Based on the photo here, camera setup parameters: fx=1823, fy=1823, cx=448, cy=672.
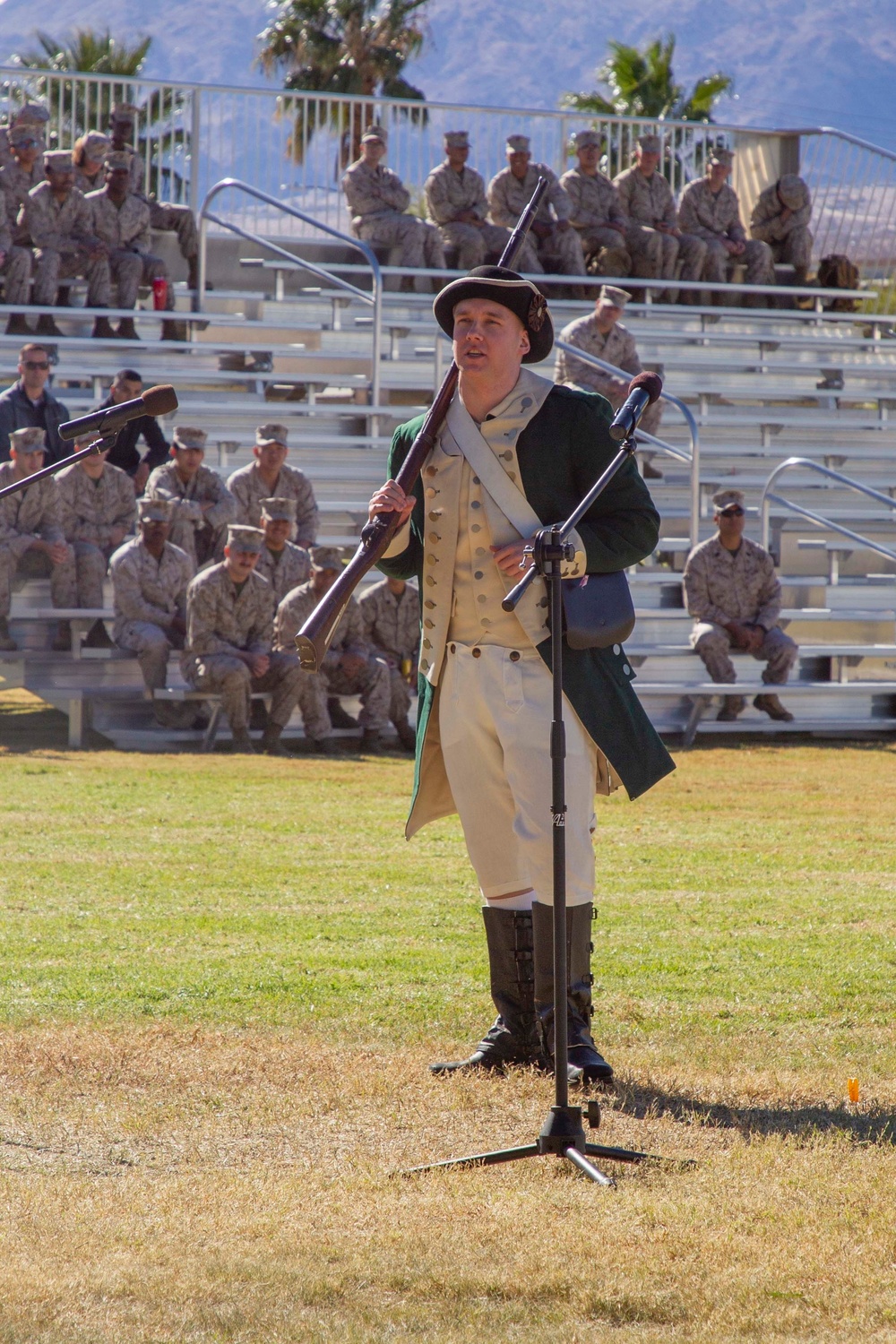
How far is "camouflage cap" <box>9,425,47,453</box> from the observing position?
1238cm

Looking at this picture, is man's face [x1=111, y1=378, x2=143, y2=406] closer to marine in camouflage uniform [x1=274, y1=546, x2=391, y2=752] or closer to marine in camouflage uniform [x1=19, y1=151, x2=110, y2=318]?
marine in camouflage uniform [x1=274, y1=546, x2=391, y2=752]

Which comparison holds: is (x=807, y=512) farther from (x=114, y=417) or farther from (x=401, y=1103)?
(x=401, y=1103)


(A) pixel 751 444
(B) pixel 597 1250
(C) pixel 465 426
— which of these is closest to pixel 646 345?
(A) pixel 751 444

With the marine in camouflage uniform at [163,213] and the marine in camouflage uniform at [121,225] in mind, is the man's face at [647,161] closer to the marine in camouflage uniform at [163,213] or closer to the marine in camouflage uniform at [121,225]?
the marine in camouflage uniform at [163,213]

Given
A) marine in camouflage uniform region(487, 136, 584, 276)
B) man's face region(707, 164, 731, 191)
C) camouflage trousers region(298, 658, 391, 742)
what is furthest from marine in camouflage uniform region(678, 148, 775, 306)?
camouflage trousers region(298, 658, 391, 742)

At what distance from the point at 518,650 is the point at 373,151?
47.3 ft

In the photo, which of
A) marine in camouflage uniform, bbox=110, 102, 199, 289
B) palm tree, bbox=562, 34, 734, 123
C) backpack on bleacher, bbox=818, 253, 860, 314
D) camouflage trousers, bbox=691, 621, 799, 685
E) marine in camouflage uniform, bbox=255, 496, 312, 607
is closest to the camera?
marine in camouflage uniform, bbox=255, 496, 312, 607

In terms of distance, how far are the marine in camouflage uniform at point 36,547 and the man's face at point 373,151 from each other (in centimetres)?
630

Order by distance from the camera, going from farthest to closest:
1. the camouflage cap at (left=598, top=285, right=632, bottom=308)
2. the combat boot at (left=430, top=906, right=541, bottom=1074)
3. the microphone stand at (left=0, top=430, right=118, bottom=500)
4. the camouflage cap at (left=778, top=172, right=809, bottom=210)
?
the camouflage cap at (left=778, top=172, right=809, bottom=210)
the camouflage cap at (left=598, top=285, right=632, bottom=308)
the combat boot at (left=430, top=906, right=541, bottom=1074)
the microphone stand at (left=0, top=430, right=118, bottom=500)

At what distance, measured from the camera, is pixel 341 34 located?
1323 inches

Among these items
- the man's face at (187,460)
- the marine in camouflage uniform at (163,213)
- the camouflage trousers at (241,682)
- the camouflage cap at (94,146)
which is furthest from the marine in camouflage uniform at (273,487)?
the camouflage cap at (94,146)

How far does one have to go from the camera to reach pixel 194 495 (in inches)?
527

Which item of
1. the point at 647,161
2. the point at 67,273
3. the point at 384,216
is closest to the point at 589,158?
the point at 647,161

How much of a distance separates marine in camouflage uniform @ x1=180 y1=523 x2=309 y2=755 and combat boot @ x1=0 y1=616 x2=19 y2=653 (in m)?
1.47
